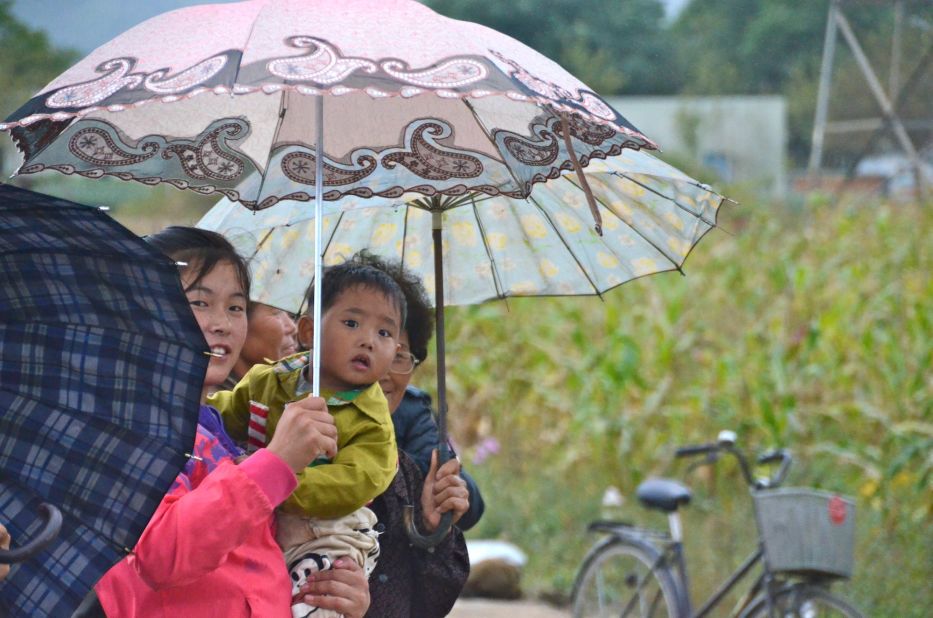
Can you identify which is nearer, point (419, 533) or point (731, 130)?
point (419, 533)

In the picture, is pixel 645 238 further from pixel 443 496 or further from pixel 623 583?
pixel 623 583

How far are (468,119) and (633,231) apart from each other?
0.67m

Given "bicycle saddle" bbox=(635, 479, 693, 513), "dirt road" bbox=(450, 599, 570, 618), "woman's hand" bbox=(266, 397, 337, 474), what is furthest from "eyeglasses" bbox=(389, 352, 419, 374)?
"dirt road" bbox=(450, 599, 570, 618)

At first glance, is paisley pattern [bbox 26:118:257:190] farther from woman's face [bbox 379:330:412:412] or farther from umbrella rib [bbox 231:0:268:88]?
woman's face [bbox 379:330:412:412]

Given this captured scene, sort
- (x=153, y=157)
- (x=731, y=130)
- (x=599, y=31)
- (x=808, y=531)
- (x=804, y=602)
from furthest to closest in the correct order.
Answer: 1. (x=599, y=31)
2. (x=731, y=130)
3. (x=804, y=602)
4. (x=808, y=531)
5. (x=153, y=157)

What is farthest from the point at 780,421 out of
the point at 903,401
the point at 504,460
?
the point at 504,460

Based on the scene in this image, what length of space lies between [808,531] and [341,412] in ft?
8.86

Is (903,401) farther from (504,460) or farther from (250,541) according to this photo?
(250,541)

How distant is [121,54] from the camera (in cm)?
224

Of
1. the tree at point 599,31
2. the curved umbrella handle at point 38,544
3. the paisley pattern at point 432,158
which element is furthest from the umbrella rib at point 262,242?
the tree at point 599,31

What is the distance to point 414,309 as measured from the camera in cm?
304

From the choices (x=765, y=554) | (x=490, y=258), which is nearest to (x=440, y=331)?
(x=490, y=258)

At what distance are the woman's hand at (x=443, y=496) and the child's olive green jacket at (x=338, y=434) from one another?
0.29 meters

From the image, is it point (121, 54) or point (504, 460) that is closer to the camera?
point (121, 54)
